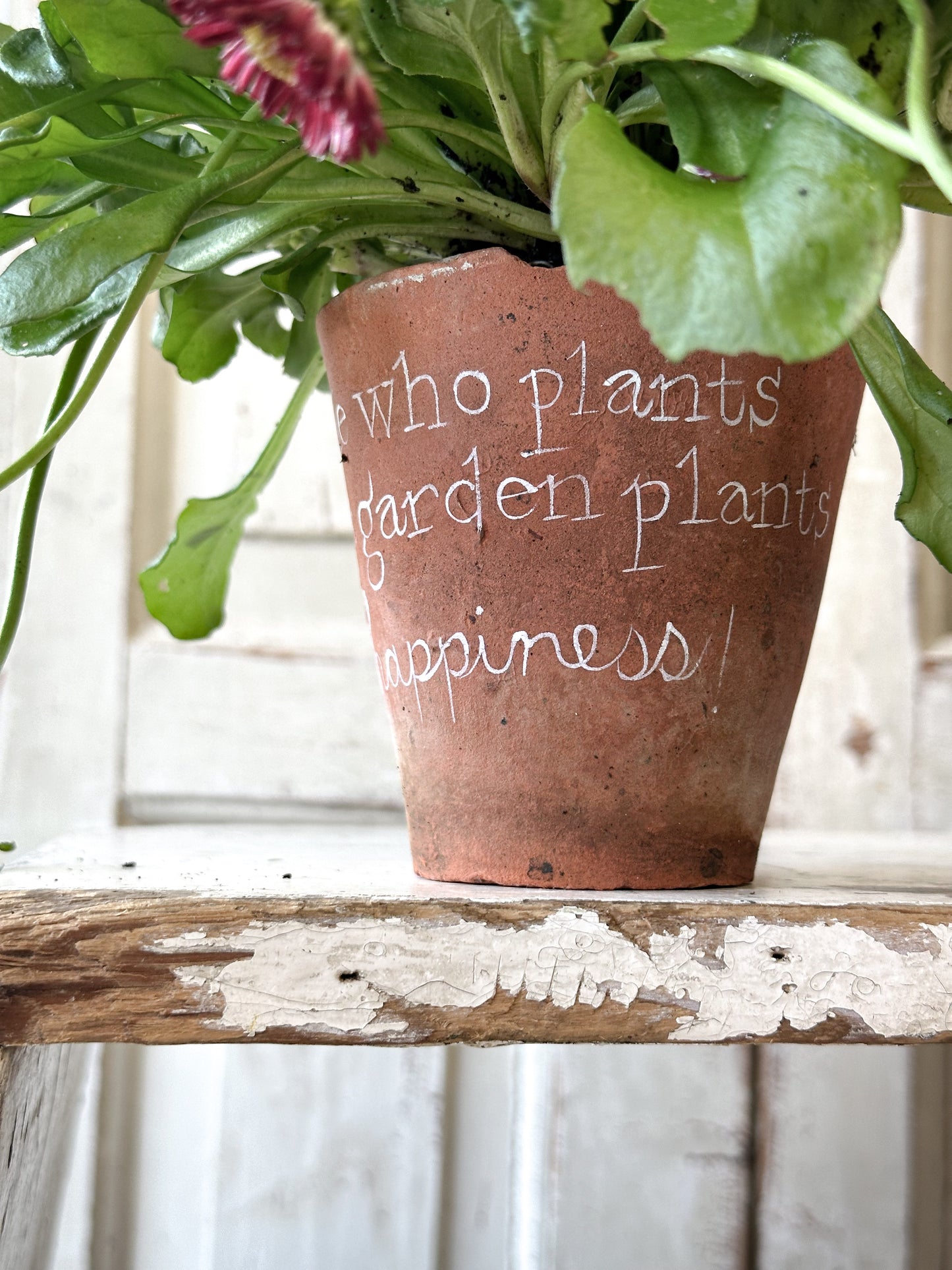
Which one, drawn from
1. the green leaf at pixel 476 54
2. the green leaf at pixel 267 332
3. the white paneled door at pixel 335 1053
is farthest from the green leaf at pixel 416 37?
the white paneled door at pixel 335 1053

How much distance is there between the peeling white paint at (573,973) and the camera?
0.37 metres

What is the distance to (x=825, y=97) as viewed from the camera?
312mm

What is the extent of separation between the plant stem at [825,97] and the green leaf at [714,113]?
19 millimetres

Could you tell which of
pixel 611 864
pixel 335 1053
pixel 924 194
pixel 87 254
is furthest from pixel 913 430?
pixel 335 1053

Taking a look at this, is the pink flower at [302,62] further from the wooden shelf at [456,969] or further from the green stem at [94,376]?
the wooden shelf at [456,969]

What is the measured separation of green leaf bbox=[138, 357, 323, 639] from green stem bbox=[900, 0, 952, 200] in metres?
0.35

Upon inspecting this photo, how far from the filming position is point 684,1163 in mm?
859

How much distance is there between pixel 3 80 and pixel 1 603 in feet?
1.86

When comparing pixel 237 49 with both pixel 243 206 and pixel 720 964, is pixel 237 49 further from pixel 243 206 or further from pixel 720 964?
pixel 720 964

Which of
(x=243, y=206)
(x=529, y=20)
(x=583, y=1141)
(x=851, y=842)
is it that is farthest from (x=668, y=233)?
(x=583, y=1141)

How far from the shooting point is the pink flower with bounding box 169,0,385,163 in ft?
1.03

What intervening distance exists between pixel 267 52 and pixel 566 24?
0.28 ft

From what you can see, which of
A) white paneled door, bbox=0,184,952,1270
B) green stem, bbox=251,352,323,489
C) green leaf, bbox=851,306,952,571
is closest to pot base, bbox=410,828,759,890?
green leaf, bbox=851,306,952,571

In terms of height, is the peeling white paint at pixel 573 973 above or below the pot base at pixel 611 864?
below
